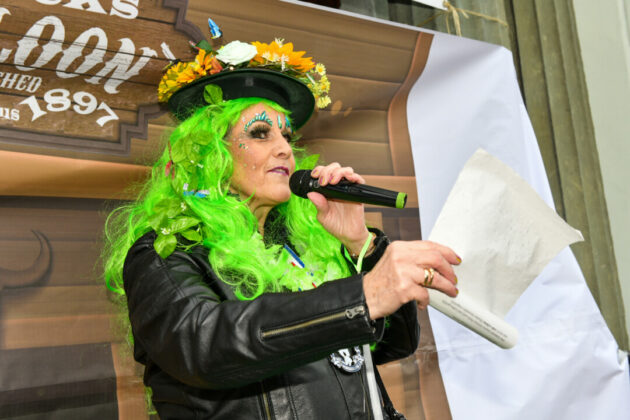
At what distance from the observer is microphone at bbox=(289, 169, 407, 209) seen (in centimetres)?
99

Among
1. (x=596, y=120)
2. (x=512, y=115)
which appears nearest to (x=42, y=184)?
(x=512, y=115)

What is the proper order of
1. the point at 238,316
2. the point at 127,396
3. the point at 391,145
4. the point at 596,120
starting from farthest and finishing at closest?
1. the point at 596,120
2. the point at 391,145
3. the point at 127,396
4. the point at 238,316

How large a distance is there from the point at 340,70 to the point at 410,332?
851mm

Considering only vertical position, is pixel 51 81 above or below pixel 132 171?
above

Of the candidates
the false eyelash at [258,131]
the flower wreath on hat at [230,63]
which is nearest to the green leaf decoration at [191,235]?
the false eyelash at [258,131]

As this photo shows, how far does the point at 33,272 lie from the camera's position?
138cm

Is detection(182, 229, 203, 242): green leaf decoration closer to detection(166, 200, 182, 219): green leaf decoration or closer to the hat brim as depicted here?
detection(166, 200, 182, 219): green leaf decoration

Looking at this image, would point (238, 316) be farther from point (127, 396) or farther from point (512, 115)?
point (512, 115)

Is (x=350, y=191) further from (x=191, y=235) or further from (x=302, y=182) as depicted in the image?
(x=191, y=235)

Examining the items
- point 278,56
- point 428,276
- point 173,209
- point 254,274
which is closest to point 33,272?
point 173,209

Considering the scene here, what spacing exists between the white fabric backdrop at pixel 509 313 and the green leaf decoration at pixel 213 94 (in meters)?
0.76

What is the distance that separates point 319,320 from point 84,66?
3.12 ft

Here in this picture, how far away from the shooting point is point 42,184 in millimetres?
1398

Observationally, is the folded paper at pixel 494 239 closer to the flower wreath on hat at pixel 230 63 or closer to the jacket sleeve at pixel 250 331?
the jacket sleeve at pixel 250 331
